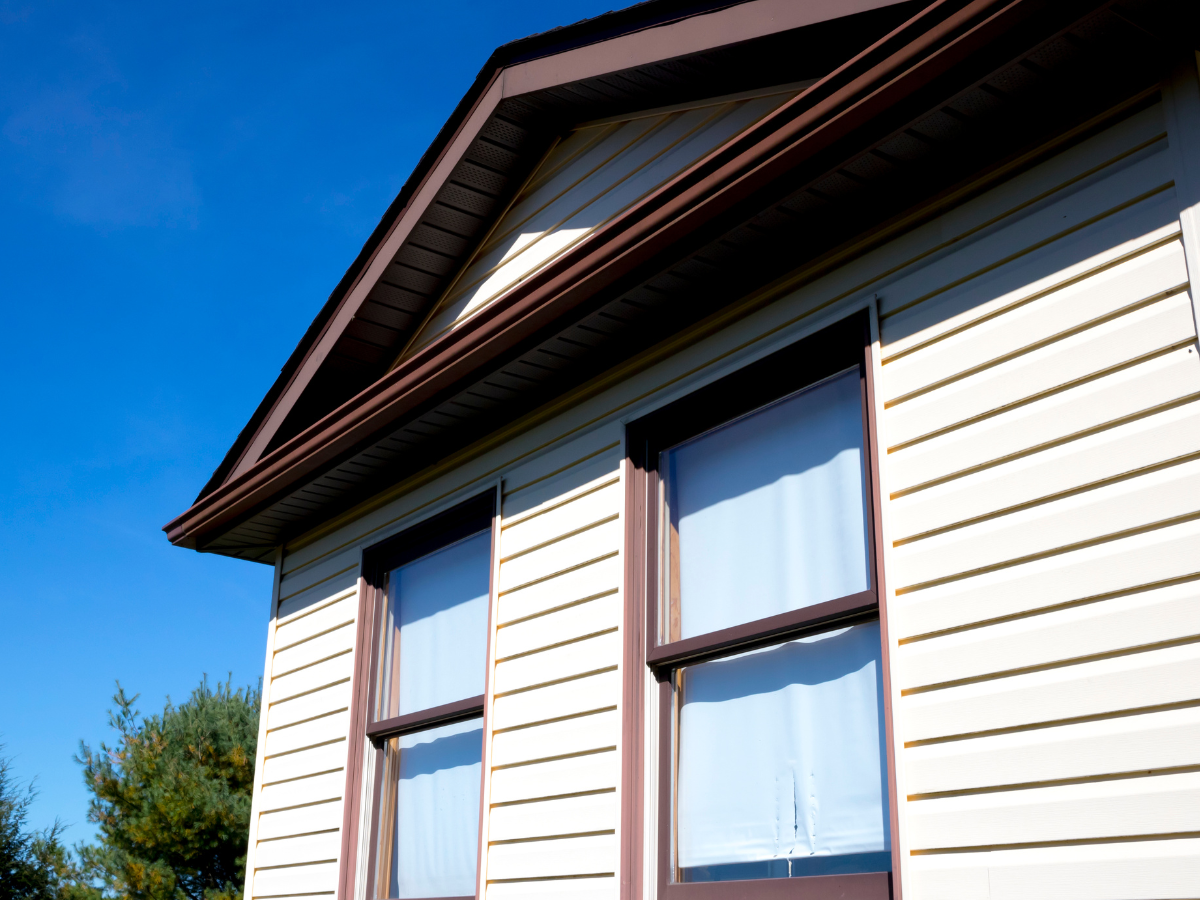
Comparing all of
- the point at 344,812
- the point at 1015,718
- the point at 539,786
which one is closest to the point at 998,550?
the point at 1015,718

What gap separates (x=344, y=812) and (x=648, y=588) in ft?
7.95

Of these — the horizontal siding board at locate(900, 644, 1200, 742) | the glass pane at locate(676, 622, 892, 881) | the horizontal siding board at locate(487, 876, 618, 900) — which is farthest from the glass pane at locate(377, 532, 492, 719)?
the horizontal siding board at locate(900, 644, 1200, 742)

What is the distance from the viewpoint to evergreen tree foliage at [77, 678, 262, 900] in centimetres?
1861

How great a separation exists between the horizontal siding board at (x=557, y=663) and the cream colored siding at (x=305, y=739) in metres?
1.42

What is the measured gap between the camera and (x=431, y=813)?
17.8 feet

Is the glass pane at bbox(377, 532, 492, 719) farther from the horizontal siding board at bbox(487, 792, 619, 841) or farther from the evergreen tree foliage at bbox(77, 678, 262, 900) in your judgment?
the evergreen tree foliage at bbox(77, 678, 262, 900)

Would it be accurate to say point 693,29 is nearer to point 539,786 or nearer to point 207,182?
point 539,786

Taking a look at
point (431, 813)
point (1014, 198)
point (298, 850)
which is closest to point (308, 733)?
point (298, 850)

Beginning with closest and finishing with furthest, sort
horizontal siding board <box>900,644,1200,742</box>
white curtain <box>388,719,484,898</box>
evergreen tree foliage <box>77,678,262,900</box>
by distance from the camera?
horizontal siding board <box>900,644,1200,742</box> → white curtain <box>388,719,484,898</box> → evergreen tree foliage <box>77,678,262,900</box>

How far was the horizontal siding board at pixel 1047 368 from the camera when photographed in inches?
121

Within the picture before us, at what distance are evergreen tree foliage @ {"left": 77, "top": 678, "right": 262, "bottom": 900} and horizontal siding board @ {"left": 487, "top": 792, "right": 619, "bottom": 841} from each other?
1507cm

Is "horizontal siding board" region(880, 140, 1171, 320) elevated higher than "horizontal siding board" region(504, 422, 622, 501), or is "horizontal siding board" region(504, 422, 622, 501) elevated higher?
"horizontal siding board" region(880, 140, 1171, 320)

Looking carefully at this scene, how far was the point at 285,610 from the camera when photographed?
23.1 ft

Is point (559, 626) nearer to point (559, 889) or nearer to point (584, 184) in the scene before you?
point (559, 889)
